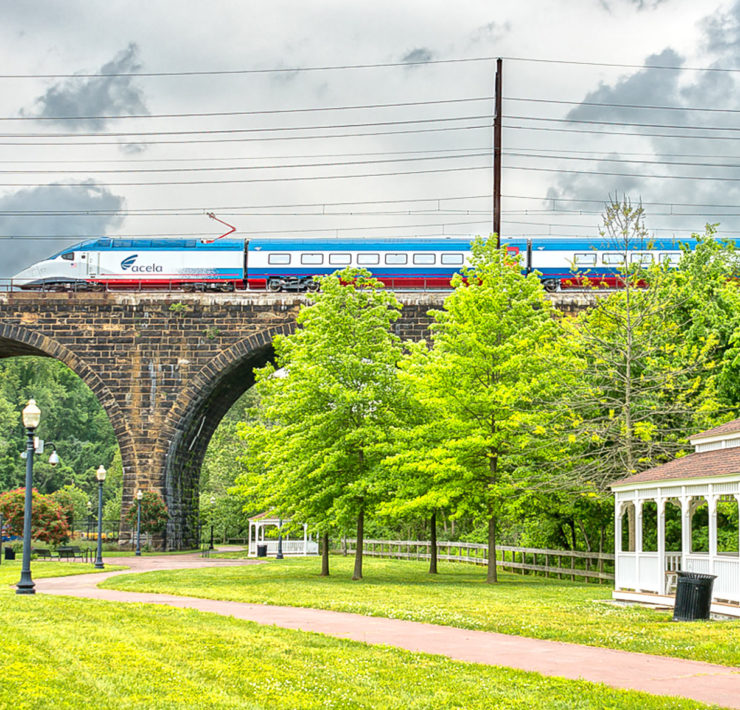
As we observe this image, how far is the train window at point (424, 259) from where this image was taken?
151 feet

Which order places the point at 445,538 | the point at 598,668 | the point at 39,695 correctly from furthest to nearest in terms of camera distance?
the point at 445,538 < the point at 598,668 < the point at 39,695

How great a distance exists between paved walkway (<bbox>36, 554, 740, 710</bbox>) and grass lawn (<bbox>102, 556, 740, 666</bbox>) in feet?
1.89

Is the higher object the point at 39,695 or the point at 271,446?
the point at 271,446

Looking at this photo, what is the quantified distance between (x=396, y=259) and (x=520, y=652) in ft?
115

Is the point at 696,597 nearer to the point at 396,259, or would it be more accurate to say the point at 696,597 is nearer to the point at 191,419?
the point at 191,419

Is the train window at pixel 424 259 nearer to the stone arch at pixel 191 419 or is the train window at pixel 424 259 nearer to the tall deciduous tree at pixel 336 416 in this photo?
the stone arch at pixel 191 419

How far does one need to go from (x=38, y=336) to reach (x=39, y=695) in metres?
36.3

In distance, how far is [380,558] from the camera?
148 feet

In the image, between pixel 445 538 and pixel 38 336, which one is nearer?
pixel 38 336

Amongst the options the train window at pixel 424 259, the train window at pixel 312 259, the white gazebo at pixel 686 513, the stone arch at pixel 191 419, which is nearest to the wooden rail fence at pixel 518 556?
the white gazebo at pixel 686 513

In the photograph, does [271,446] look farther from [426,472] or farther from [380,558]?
[380,558]

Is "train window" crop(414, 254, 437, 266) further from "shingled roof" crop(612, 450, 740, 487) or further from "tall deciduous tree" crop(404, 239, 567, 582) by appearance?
"shingled roof" crop(612, 450, 740, 487)

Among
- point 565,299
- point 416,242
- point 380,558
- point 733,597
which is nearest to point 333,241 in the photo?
point 416,242

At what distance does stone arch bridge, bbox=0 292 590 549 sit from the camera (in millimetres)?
41938
